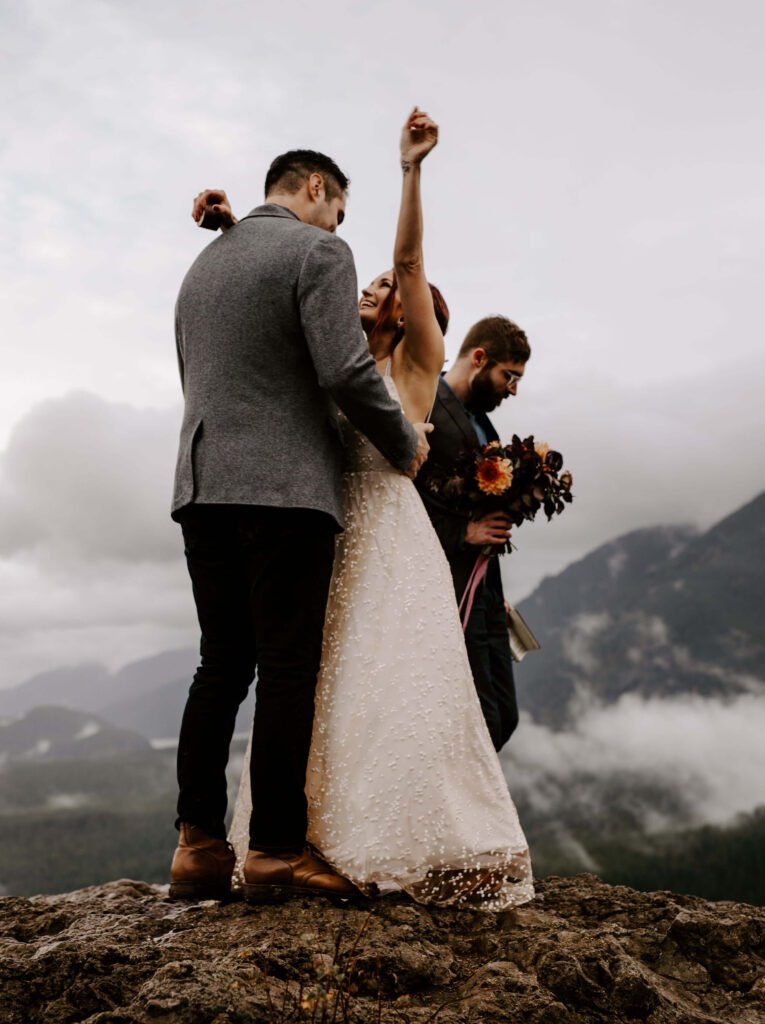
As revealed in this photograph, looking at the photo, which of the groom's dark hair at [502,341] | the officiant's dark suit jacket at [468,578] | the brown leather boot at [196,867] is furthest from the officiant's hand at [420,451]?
the brown leather boot at [196,867]

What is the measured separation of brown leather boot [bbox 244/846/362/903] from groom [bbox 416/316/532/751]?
1.46m

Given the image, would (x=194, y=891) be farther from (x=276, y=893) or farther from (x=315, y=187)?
(x=315, y=187)

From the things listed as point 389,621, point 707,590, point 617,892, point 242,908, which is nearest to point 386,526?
point 389,621

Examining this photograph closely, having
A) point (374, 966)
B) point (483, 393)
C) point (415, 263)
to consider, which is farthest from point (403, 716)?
point (483, 393)

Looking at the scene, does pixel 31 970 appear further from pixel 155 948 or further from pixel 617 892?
pixel 617 892

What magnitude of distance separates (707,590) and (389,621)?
200136mm

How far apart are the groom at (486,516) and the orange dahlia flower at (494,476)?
0.17 m

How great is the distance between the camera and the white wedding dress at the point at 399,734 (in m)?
3.42

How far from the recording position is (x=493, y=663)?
189 inches

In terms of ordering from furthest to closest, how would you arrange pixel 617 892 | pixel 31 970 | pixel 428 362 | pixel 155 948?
pixel 617 892 < pixel 428 362 < pixel 155 948 < pixel 31 970

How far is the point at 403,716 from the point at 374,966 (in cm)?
94

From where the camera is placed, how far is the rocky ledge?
7.64ft

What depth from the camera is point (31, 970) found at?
2678 millimetres

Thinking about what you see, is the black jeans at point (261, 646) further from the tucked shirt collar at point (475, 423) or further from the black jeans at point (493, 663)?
the tucked shirt collar at point (475, 423)
